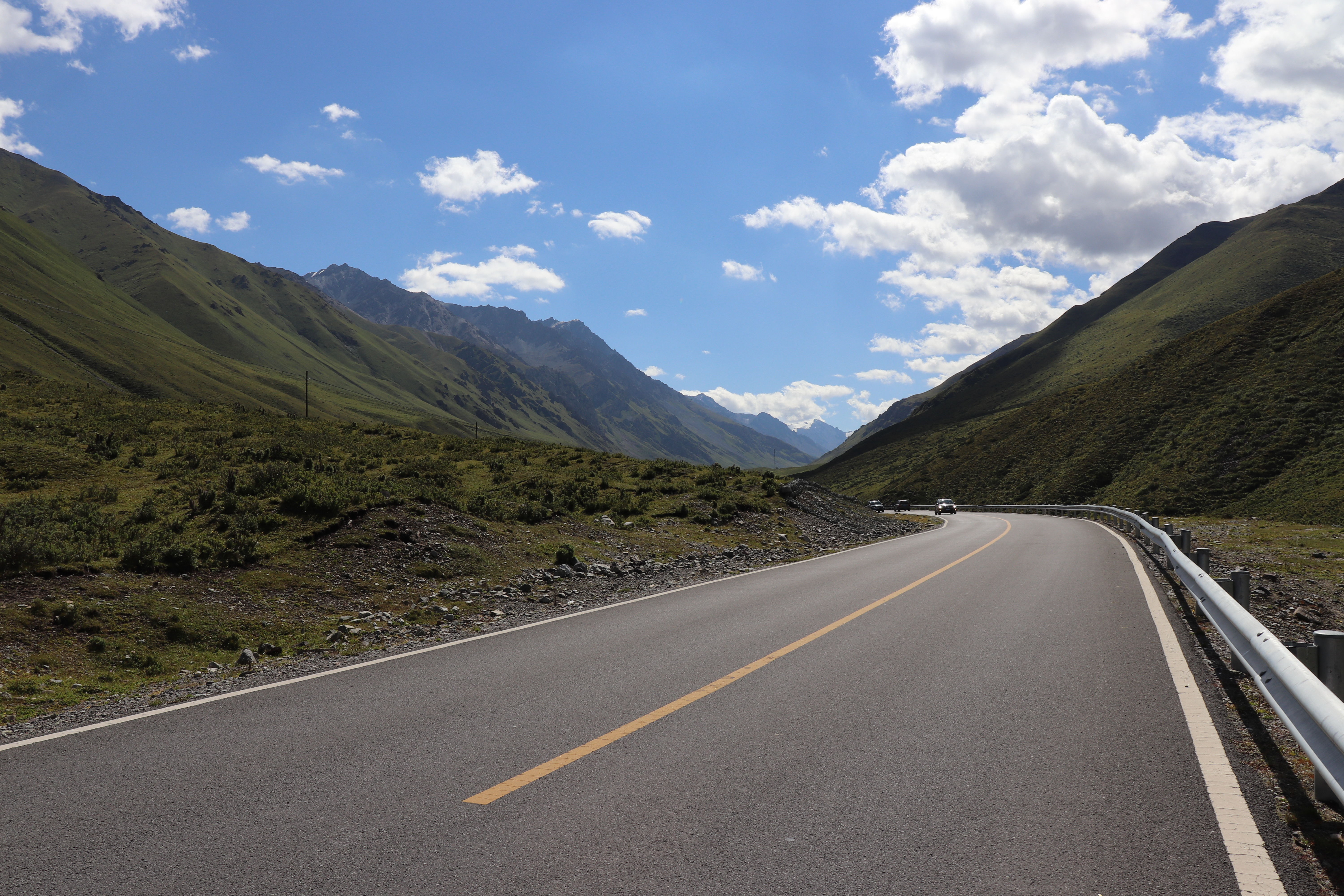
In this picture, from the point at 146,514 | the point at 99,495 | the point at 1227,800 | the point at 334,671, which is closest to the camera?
the point at 1227,800

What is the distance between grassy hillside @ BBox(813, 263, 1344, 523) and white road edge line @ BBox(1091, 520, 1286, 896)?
4705 cm

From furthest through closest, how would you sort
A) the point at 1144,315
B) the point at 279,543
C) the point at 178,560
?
1. the point at 1144,315
2. the point at 279,543
3. the point at 178,560

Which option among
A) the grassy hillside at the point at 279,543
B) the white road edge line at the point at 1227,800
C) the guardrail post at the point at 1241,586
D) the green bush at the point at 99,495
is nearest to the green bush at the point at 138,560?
the grassy hillside at the point at 279,543

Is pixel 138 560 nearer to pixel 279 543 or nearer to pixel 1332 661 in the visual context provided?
pixel 279 543

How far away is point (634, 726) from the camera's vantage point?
547cm

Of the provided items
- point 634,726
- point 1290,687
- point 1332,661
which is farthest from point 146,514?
point 1332,661

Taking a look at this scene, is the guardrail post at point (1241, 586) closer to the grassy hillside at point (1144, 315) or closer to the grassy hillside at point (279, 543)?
the grassy hillside at point (279, 543)

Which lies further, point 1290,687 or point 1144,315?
point 1144,315

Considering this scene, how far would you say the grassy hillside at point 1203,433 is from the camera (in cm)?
5184

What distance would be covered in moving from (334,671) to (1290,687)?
26.4 feet

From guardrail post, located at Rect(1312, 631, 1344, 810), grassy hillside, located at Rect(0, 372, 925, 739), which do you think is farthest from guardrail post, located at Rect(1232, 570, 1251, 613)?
grassy hillside, located at Rect(0, 372, 925, 739)

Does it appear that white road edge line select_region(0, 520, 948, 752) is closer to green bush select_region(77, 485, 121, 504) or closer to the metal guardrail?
the metal guardrail

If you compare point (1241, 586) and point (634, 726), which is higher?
point (1241, 586)

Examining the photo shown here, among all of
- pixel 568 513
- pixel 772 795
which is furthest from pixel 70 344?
pixel 772 795
